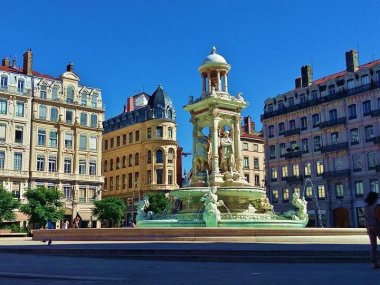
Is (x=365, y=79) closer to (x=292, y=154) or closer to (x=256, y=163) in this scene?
(x=292, y=154)

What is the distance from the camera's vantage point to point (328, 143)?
5991 centimetres

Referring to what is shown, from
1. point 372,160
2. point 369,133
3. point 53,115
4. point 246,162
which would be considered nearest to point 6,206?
point 53,115

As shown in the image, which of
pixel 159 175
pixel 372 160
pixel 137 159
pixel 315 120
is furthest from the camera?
pixel 137 159

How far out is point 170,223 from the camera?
23.5 meters

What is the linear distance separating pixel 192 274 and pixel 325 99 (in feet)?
176

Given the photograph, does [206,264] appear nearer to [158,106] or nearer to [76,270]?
[76,270]

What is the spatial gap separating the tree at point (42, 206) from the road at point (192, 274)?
137ft

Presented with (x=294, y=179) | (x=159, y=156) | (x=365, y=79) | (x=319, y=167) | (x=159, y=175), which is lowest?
(x=294, y=179)

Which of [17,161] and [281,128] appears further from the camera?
[281,128]

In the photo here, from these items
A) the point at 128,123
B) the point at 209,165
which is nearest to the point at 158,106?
the point at 128,123

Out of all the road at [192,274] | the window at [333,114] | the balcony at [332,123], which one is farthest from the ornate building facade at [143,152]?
the road at [192,274]

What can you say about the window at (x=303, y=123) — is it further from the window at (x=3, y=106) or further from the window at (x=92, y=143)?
the window at (x=3, y=106)

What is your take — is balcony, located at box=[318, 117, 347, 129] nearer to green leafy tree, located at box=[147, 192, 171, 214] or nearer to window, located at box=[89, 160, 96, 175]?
green leafy tree, located at box=[147, 192, 171, 214]

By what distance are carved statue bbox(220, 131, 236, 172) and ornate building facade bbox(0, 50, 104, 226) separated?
39.5 meters
